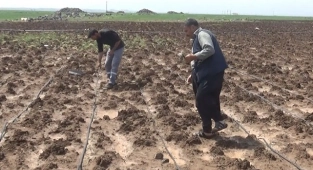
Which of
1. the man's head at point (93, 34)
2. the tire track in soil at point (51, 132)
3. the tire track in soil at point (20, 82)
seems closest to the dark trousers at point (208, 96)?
the tire track in soil at point (51, 132)

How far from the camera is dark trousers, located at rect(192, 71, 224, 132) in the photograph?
5.45 m

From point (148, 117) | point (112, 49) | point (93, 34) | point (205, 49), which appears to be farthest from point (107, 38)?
point (205, 49)

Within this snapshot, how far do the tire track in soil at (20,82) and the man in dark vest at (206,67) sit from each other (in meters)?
3.21

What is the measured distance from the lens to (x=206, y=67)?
539cm

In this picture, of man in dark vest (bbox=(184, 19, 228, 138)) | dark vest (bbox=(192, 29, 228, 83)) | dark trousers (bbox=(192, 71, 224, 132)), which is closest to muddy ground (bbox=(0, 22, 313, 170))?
dark trousers (bbox=(192, 71, 224, 132))

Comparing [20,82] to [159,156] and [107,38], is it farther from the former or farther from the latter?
[159,156]

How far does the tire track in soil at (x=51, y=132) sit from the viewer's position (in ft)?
16.5

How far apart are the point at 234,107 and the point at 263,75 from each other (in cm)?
342

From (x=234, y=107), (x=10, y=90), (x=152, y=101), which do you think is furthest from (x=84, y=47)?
(x=234, y=107)

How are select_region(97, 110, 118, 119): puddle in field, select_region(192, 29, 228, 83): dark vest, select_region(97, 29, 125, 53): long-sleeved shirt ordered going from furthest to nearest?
select_region(97, 29, 125, 53): long-sleeved shirt, select_region(97, 110, 118, 119): puddle in field, select_region(192, 29, 228, 83): dark vest

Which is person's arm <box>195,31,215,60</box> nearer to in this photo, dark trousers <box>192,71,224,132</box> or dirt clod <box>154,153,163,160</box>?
dark trousers <box>192,71,224,132</box>

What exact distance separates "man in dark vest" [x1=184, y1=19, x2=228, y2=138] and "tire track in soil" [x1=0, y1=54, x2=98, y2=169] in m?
1.76

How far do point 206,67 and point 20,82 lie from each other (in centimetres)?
561

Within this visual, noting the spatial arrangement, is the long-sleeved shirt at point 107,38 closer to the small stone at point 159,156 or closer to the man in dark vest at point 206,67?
the man in dark vest at point 206,67
